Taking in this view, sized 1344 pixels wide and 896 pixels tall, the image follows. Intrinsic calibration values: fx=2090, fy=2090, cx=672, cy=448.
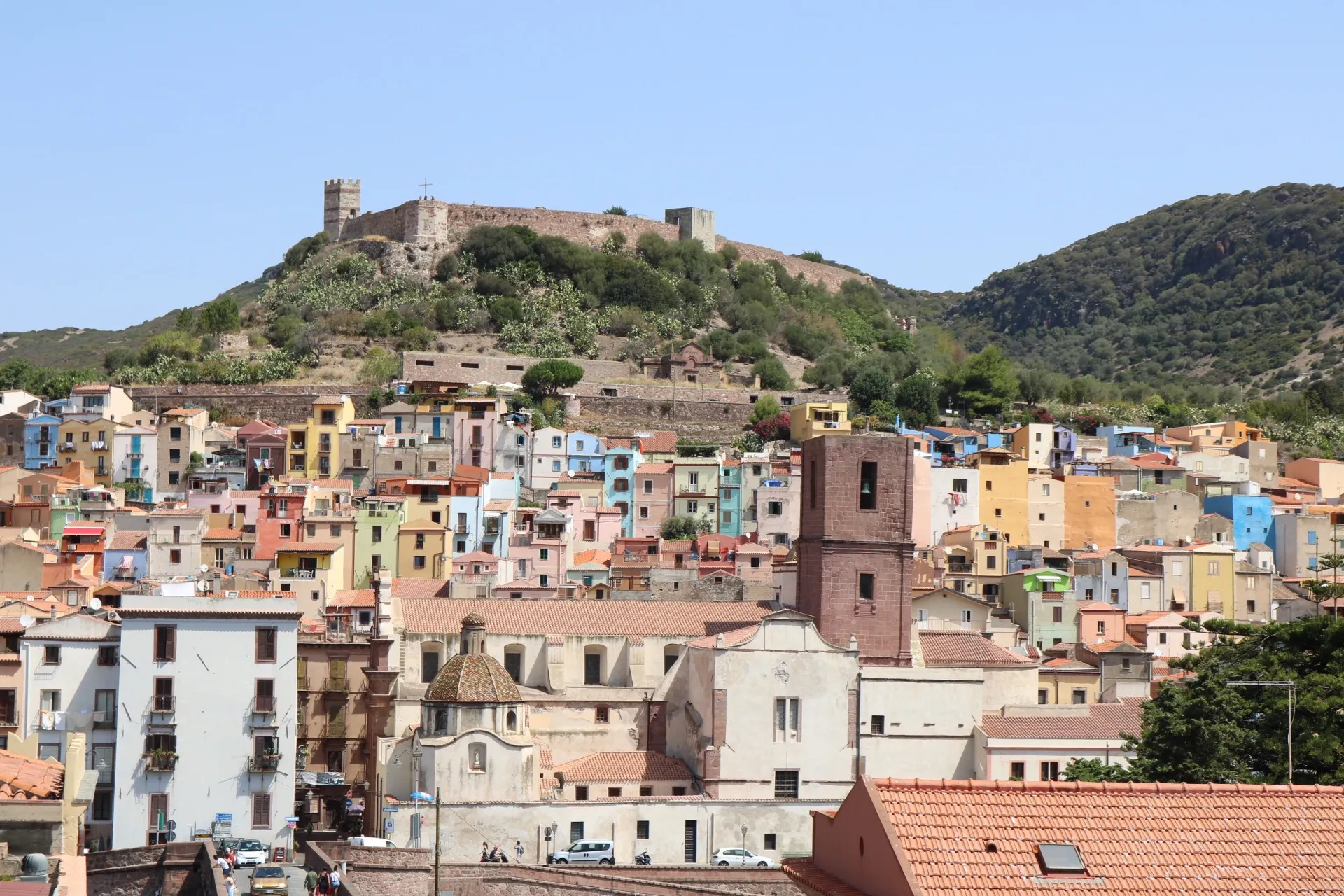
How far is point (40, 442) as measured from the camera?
267ft

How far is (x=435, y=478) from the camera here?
237ft

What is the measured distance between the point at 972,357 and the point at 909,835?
87463mm

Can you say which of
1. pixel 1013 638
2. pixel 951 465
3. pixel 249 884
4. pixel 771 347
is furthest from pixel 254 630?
pixel 771 347

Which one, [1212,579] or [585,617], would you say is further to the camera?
[1212,579]

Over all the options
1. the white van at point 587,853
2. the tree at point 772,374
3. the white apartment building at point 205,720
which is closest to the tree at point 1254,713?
the white van at point 587,853

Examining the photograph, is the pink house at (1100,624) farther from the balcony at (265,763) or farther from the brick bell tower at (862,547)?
the balcony at (265,763)

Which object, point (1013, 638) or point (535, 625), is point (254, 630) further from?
point (1013, 638)

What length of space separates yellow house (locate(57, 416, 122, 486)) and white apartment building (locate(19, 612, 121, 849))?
109 ft

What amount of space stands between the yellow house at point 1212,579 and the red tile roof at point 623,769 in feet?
92.6

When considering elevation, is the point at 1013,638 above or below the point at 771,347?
below

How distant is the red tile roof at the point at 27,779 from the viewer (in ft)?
62.4

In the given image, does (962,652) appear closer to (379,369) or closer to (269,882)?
(269,882)

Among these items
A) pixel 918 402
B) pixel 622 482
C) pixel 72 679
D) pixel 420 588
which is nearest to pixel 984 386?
pixel 918 402

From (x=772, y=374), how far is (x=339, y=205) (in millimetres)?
27592
